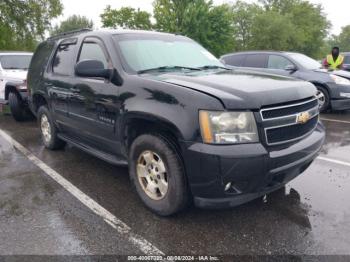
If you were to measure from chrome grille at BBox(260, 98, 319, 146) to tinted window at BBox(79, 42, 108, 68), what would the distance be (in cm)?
198

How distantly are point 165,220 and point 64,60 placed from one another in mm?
2857

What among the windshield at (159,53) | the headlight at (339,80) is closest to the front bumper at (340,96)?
the headlight at (339,80)

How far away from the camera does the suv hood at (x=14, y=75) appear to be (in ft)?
27.1

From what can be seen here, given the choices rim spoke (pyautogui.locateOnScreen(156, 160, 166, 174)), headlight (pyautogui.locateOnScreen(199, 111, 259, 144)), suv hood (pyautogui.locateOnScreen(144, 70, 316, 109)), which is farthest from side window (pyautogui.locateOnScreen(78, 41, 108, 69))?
headlight (pyautogui.locateOnScreen(199, 111, 259, 144))

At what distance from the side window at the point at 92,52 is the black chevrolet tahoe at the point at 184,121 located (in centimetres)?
1

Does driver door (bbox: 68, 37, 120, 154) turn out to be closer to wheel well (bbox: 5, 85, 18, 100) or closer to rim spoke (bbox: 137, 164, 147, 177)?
rim spoke (bbox: 137, 164, 147, 177)

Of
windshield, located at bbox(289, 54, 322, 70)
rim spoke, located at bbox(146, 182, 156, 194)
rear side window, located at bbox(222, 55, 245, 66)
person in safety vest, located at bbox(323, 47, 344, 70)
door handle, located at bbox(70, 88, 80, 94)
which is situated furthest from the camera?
person in safety vest, located at bbox(323, 47, 344, 70)

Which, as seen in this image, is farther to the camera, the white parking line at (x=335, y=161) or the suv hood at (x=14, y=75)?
the suv hood at (x=14, y=75)

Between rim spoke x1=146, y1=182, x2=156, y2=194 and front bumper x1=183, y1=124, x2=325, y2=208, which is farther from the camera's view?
rim spoke x1=146, y1=182, x2=156, y2=194

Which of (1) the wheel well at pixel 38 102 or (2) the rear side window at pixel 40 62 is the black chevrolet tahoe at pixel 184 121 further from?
(1) the wheel well at pixel 38 102

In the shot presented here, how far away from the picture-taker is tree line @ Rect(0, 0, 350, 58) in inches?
931

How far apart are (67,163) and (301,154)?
339 cm

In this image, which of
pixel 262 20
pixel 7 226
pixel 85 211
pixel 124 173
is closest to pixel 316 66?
pixel 124 173

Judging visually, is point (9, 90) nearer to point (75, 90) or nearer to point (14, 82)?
point (14, 82)
